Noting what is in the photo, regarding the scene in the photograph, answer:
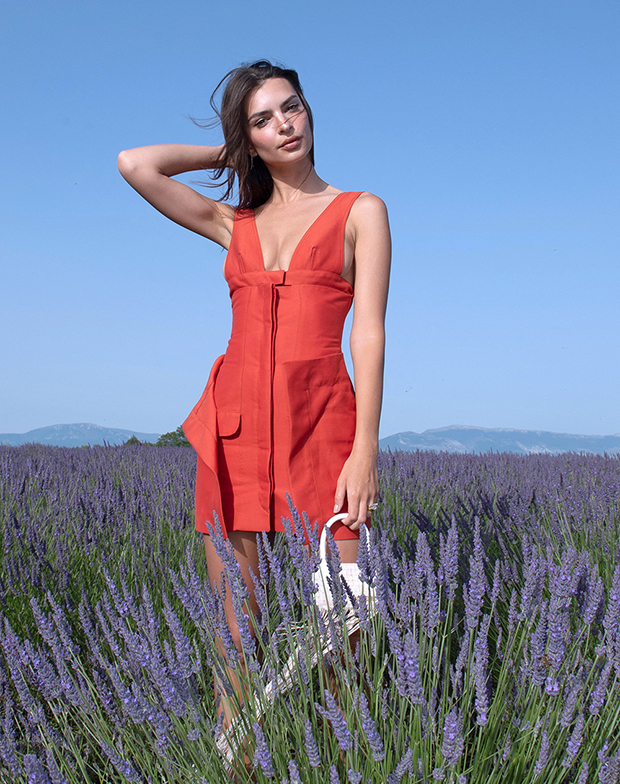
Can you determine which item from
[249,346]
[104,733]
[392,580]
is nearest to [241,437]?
[249,346]

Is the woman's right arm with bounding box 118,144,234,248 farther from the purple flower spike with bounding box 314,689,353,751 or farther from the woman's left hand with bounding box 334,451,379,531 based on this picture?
the purple flower spike with bounding box 314,689,353,751

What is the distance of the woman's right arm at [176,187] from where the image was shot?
1917mm

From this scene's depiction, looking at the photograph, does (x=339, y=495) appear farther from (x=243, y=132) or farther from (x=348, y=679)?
(x=243, y=132)

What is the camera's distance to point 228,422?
1649 mm

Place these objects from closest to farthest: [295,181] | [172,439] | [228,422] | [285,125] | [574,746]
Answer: [574,746] < [228,422] < [285,125] < [295,181] < [172,439]

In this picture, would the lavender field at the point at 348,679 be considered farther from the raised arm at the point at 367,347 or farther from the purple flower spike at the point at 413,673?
the raised arm at the point at 367,347

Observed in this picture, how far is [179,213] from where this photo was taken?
6.36ft

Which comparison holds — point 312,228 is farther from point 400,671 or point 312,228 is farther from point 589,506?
point 589,506

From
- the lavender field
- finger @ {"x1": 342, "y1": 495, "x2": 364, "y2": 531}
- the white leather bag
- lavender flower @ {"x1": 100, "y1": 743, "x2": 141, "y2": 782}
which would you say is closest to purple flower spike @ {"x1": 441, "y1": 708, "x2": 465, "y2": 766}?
the lavender field

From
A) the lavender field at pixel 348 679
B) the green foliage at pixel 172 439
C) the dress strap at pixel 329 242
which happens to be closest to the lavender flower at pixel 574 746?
the lavender field at pixel 348 679

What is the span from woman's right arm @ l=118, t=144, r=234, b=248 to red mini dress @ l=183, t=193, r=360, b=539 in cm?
36

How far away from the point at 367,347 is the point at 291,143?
2.17 feet

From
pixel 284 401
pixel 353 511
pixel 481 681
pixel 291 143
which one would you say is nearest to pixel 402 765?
pixel 481 681

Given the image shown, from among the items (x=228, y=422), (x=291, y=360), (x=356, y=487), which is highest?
(x=291, y=360)
